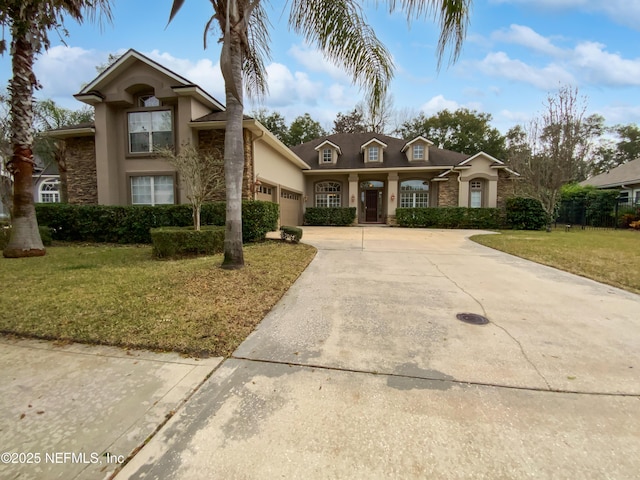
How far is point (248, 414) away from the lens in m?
2.21

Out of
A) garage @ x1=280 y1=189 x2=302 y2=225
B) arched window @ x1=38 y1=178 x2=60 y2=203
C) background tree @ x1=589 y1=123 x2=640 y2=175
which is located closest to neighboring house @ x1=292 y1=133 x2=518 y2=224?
garage @ x1=280 y1=189 x2=302 y2=225

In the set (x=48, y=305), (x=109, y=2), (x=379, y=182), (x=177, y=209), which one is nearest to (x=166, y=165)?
(x=177, y=209)

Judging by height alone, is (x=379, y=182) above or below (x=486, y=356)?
above

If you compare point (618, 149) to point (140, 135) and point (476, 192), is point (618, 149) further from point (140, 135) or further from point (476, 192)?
point (140, 135)

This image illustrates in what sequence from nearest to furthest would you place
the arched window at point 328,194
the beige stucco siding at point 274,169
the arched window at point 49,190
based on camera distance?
1. the beige stucco siding at point 274,169
2. the arched window at point 328,194
3. the arched window at point 49,190

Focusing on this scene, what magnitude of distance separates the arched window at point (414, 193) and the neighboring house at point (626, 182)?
1307 cm

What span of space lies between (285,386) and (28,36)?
10.9m

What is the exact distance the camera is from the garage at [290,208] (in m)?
17.8

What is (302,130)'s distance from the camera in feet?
113

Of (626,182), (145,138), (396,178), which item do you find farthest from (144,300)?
(626,182)

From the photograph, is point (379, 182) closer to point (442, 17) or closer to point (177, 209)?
point (177, 209)

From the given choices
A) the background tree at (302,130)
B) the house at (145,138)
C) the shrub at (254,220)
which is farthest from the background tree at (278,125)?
the shrub at (254,220)

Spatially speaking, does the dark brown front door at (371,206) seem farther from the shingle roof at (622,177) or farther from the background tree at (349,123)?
the shingle roof at (622,177)

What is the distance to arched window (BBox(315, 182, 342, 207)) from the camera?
2280cm
